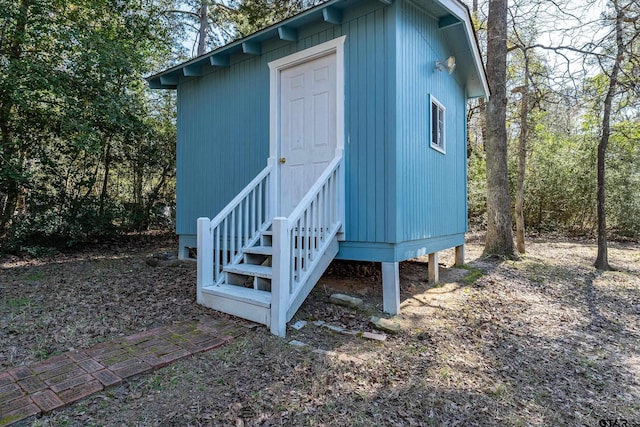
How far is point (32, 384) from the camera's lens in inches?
86.4

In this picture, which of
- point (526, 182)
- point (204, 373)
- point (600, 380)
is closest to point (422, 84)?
point (600, 380)

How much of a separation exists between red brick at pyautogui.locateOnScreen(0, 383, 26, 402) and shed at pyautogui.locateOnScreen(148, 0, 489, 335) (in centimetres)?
162

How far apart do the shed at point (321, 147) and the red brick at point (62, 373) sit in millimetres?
1311

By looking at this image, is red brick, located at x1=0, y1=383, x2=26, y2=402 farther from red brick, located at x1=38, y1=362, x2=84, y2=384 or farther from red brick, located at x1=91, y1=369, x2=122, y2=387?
red brick, located at x1=91, y1=369, x2=122, y2=387

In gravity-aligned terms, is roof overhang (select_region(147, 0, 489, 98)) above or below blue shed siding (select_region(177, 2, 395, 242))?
above

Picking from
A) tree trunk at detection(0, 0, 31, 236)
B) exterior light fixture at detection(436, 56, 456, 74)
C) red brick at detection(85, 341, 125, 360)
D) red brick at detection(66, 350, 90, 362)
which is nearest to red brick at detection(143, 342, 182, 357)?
red brick at detection(85, 341, 125, 360)

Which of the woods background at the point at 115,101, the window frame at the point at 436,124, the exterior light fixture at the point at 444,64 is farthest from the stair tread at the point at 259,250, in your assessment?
the woods background at the point at 115,101

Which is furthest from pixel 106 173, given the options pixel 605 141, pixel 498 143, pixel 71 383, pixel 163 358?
pixel 605 141

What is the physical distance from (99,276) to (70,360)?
9.60ft

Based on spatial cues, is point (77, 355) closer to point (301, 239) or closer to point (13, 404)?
point (13, 404)

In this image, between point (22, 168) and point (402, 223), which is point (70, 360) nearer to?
point (402, 223)

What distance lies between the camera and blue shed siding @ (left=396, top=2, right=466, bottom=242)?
12.7 feet

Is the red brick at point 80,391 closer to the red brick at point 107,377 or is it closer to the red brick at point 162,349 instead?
the red brick at point 107,377

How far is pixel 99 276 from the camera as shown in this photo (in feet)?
16.8
